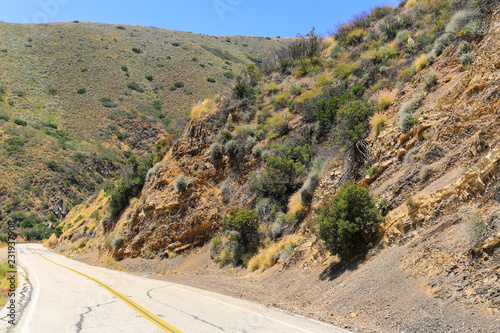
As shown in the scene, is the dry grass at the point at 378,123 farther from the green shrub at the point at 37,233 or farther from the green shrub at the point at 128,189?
the green shrub at the point at 37,233

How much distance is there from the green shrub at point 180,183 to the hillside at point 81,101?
2258cm

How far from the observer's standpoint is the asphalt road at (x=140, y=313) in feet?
21.5

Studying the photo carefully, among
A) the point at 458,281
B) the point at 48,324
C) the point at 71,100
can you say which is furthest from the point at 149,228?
the point at 71,100

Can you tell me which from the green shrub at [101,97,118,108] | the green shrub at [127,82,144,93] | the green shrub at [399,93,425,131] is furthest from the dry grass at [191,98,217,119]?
the green shrub at [127,82,144,93]

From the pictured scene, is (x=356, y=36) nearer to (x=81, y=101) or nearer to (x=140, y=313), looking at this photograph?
(x=140, y=313)

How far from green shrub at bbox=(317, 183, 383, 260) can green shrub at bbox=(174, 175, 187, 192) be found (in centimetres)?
1261

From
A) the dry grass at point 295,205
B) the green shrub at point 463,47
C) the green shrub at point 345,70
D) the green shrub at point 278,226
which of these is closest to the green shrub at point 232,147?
the dry grass at point 295,205

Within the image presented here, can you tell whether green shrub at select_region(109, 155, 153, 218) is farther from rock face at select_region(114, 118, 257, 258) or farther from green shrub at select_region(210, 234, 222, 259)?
green shrub at select_region(210, 234, 222, 259)

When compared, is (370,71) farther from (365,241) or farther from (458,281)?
(458,281)

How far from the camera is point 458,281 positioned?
6.07 m

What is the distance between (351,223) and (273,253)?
5.37 meters

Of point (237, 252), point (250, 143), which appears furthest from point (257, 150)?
point (237, 252)

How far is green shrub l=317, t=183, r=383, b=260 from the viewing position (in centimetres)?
961

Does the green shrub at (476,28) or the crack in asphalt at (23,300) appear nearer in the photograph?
the crack in asphalt at (23,300)
